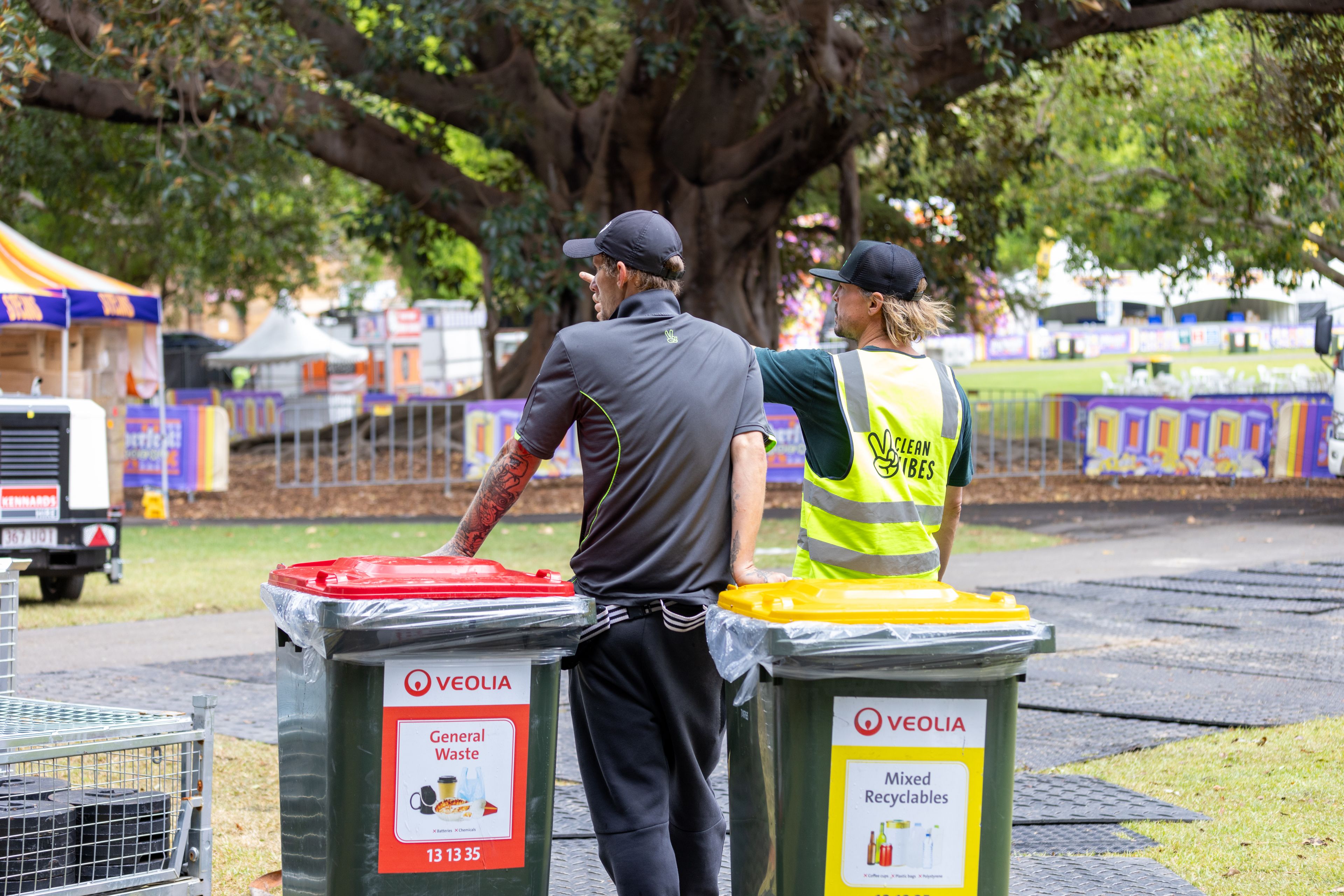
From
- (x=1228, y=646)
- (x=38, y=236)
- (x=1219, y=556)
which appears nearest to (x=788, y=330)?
(x=38, y=236)

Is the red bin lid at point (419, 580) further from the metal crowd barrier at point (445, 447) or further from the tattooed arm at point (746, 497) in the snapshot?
the metal crowd barrier at point (445, 447)

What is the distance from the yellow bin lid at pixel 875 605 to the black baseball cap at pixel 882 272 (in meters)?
0.97

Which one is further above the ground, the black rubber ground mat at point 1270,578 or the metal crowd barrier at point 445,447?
the metal crowd barrier at point 445,447

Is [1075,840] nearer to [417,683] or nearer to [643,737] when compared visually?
[643,737]

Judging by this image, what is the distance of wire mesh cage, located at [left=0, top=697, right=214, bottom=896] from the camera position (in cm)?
325

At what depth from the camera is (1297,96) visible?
16.1 m

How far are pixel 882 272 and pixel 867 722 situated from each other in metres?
1.37

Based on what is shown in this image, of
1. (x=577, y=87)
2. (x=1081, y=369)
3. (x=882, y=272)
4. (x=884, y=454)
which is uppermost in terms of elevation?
(x=577, y=87)

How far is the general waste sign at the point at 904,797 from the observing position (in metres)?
3.02

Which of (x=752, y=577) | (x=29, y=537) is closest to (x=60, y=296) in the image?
(x=29, y=537)

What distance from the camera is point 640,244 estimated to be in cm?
358

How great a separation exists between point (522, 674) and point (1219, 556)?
10.7 m

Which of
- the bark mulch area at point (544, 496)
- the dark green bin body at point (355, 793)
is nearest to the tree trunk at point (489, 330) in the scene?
the bark mulch area at point (544, 496)

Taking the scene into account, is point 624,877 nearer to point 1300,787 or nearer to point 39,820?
point 39,820
